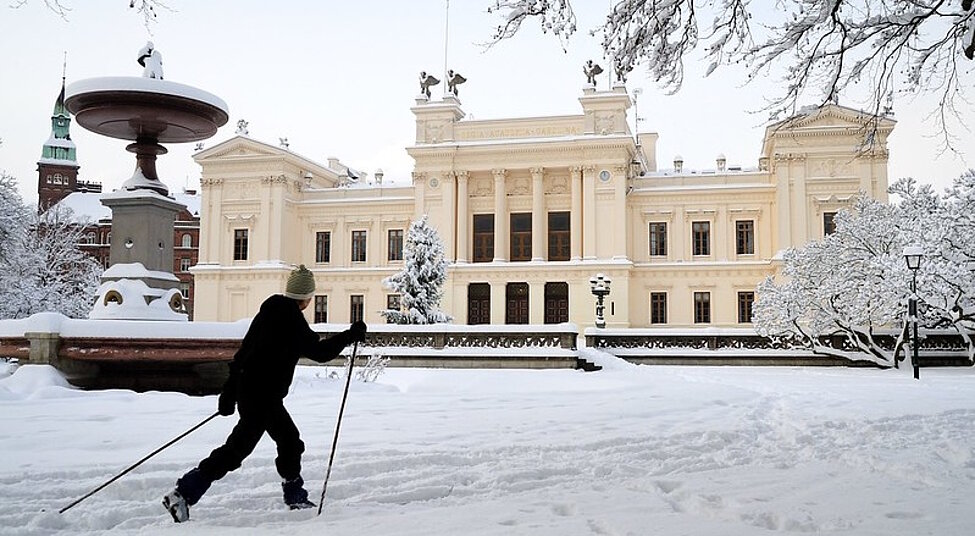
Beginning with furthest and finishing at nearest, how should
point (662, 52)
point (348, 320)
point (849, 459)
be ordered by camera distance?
point (348, 320)
point (662, 52)
point (849, 459)

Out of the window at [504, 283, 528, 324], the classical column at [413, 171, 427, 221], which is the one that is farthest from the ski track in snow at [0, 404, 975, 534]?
the classical column at [413, 171, 427, 221]

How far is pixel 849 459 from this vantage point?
613 cm

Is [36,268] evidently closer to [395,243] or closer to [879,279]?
[395,243]

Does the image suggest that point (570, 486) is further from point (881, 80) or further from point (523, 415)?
point (881, 80)

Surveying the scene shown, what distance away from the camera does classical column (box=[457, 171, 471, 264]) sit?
42431mm

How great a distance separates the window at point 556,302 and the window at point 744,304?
8.73 meters

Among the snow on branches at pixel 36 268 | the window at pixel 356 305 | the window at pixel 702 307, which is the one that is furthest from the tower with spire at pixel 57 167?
the window at pixel 702 307

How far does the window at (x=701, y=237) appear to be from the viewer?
41906 millimetres

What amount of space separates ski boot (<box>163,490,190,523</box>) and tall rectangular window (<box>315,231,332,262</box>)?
43.3 metres

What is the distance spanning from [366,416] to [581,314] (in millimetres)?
31844

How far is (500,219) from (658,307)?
30.8 ft

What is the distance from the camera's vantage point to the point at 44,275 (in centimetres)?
3875

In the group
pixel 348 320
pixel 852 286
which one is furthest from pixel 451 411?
pixel 348 320

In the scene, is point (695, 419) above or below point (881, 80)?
below
